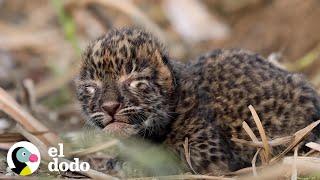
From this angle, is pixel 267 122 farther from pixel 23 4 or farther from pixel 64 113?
pixel 23 4

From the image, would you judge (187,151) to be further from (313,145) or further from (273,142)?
(313,145)

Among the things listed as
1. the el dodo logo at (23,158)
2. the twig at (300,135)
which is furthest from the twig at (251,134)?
the el dodo logo at (23,158)

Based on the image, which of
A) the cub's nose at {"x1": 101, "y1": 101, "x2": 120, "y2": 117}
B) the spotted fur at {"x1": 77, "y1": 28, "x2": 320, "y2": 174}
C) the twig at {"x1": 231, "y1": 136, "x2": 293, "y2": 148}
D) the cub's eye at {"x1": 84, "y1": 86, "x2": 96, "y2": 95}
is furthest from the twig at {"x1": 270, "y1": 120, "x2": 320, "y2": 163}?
the cub's eye at {"x1": 84, "y1": 86, "x2": 96, "y2": 95}

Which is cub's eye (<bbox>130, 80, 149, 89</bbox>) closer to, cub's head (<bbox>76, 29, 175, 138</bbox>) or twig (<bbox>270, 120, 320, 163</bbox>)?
cub's head (<bbox>76, 29, 175, 138</bbox>)

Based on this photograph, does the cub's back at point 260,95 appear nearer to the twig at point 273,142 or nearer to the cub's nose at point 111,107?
the twig at point 273,142

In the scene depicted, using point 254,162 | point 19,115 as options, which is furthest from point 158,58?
point 19,115
